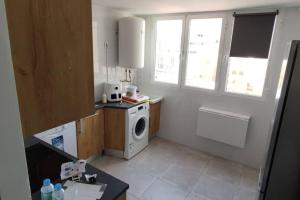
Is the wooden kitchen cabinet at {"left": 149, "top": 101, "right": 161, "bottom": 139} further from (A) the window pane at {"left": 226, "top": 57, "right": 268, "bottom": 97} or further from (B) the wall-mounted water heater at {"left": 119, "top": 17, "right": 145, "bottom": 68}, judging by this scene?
(A) the window pane at {"left": 226, "top": 57, "right": 268, "bottom": 97}

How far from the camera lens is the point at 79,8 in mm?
640

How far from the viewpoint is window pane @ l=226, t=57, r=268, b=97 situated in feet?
9.02

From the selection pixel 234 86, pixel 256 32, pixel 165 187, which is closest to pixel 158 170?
pixel 165 187

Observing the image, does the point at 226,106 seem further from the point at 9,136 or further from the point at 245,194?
the point at 9,136

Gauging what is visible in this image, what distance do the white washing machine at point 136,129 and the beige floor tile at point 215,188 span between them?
1119 mm

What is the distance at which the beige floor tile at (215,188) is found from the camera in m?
2.40

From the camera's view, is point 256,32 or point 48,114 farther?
point 256,32

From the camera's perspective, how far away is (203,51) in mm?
3148

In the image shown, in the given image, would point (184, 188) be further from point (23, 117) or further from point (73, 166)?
point (23, 117)

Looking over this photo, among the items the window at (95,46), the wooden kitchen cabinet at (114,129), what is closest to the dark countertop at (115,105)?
the wooden kitchen cabinet at (114,129)

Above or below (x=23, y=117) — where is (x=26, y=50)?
above

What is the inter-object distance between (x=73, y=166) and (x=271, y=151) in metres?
1.32

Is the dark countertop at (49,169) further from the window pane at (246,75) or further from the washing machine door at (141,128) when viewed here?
the window pane at (246,75)

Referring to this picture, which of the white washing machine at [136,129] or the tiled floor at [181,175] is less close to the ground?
the white washing machine at [136,129]
